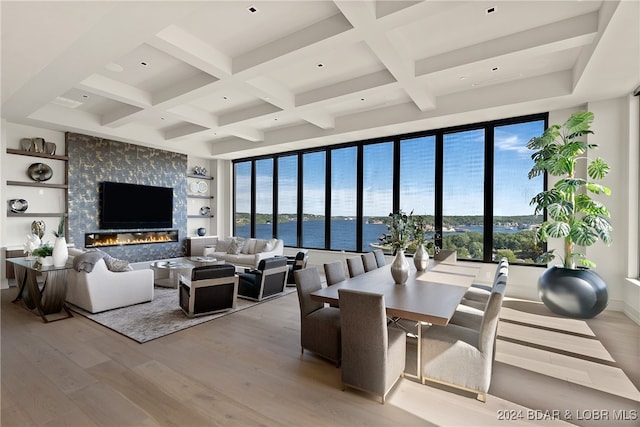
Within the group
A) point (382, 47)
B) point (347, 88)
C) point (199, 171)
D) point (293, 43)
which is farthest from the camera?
point (199, 171)

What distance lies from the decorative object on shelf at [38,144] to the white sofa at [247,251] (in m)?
4.16

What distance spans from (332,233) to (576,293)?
16.7 feet

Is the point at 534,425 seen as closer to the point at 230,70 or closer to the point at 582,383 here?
the point at 582,383

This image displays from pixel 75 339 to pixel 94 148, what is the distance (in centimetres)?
551

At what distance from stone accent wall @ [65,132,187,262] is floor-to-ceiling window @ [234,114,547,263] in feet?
7.14

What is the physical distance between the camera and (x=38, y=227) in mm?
5953

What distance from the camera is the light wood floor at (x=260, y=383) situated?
2.22 metres

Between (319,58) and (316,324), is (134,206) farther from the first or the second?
(316,324)

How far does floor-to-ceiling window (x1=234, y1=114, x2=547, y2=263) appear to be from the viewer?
5.74m

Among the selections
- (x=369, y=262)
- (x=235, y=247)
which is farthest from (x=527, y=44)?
(x=235, y=247)

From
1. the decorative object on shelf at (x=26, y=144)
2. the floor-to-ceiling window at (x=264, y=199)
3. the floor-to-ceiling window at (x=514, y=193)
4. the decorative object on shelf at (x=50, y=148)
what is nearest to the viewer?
the floor-to-ceiling window at (x=514, y=193)

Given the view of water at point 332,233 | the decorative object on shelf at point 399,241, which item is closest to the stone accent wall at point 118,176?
the view of water at point 332,233

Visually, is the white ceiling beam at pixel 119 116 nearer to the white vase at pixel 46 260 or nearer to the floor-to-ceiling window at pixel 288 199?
the white vase at pixel 46 260

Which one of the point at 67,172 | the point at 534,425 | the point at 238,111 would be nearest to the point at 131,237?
the point at 67,172
